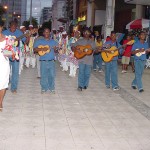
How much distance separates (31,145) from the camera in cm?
522

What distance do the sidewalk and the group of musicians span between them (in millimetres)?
308

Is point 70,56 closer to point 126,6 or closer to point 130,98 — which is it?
point 130,98

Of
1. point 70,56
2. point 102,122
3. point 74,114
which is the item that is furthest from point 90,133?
point 70,56

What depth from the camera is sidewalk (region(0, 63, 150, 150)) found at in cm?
543

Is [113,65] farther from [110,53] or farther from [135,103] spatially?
[135,103]

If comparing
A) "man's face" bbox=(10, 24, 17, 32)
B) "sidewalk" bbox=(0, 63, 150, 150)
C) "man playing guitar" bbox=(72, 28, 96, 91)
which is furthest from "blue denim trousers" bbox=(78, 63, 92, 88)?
"man's face" bbox=(10, 24, 17, 32)

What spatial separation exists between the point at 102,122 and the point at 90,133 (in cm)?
82

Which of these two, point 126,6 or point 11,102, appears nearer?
point 11,102

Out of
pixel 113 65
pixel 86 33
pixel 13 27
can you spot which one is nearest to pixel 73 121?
pixel 13 27

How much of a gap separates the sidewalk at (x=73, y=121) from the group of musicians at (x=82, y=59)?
308 mm

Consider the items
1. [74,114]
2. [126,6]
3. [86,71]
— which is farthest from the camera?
[126,6]

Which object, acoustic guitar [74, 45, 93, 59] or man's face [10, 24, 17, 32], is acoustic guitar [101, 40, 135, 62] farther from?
man's face [10, 24, 17, 32]

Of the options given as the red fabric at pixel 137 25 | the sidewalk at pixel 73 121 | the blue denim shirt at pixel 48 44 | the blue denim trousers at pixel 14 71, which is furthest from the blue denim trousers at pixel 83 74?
the red fabric at pixel 137 25

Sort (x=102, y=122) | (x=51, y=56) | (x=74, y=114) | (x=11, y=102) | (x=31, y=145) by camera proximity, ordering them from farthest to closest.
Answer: (x=51, y=56) → (x=11, y=102) → (x=74, y=114) → (x=102, y=122) → (x=31, y=145)
